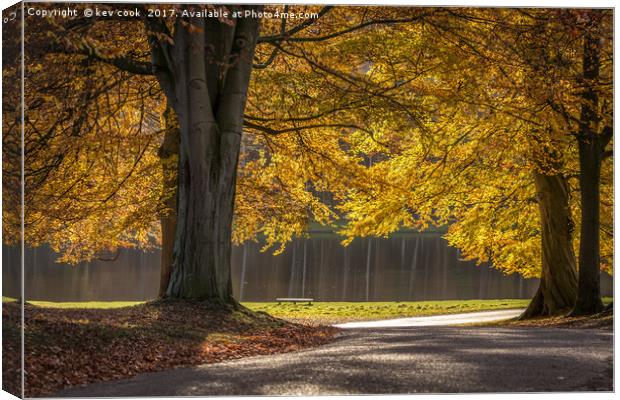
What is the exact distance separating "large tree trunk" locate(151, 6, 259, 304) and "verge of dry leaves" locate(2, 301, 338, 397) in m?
0.47

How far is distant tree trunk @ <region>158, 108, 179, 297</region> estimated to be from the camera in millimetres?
12352

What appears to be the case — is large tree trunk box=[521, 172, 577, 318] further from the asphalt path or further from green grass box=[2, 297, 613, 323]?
the asphalt path

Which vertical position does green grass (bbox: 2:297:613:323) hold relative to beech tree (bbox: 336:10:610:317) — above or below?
below

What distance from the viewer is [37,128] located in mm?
8320

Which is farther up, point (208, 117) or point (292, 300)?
point (208, 117)

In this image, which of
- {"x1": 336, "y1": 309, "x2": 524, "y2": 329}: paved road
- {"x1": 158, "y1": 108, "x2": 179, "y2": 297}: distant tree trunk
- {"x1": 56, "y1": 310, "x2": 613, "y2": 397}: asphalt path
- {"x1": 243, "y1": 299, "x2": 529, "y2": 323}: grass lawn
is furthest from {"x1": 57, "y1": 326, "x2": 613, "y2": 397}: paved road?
{"x1": 243, "y1": 299, "x2": 529, "y2": 323}: grass lawn

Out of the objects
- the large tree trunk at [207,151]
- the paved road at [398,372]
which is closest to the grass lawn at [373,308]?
the large tree trunk at [207,151]

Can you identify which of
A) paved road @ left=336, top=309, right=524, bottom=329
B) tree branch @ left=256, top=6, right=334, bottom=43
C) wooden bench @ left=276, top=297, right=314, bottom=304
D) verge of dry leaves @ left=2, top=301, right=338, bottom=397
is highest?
tree branch @ left=256, top=6, right=334, bottom=43

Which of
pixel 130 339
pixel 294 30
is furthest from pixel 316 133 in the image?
pixel 130 339

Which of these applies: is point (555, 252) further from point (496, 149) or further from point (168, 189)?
point (168, 189)

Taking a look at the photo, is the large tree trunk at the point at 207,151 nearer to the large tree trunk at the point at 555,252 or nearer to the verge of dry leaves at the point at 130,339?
the verge of dry leaves at the point at 130,339

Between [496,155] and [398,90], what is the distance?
392 cm

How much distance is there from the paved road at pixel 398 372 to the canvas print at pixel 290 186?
3 centimetres

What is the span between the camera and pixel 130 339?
322 inches
